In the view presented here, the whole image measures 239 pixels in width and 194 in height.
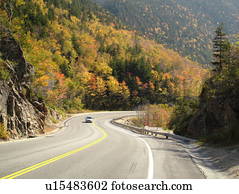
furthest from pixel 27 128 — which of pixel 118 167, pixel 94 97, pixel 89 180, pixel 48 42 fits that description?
pixel 48 42

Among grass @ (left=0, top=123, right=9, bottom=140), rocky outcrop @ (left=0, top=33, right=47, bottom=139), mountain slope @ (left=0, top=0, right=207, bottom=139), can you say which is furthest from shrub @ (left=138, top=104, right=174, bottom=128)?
grass @ (left=0, top=123, right=9, bottom=140)

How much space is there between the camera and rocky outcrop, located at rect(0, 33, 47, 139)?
1694 cm

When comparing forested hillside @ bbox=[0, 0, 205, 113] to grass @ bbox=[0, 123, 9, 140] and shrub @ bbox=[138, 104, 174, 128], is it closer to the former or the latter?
shrub @ bbox=[138, 104, 174, 128]

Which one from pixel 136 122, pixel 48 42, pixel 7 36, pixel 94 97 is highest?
pixel 48 42

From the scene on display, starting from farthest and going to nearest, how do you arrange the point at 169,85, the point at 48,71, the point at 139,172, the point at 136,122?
the point at 169,85
the point at 136,122
the point at 48,71
the point at 139,172

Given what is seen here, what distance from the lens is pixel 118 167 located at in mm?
8828

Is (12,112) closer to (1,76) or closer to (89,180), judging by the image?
(1,76)

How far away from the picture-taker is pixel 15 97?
19125 mm

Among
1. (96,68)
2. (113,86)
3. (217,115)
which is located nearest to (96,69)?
(96,68)

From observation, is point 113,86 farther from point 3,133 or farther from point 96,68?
A: point 3,133

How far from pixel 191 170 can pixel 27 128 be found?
Answer: 14.5m

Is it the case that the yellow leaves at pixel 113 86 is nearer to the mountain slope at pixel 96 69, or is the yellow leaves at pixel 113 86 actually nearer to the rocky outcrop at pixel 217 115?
the mountain slope at pixel 96 69

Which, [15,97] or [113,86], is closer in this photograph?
[15,97]

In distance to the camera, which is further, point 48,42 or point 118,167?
point 48,42
